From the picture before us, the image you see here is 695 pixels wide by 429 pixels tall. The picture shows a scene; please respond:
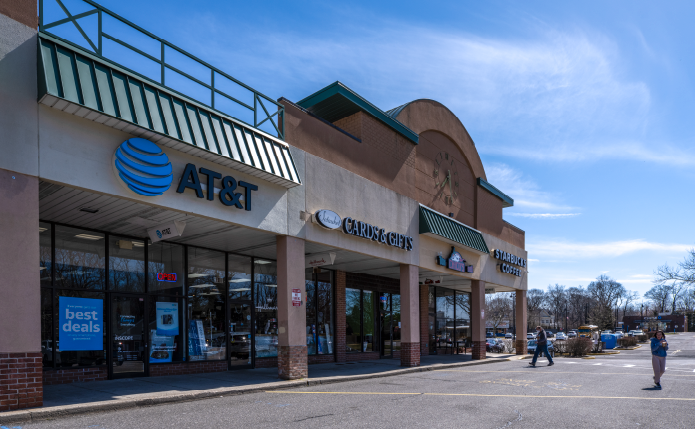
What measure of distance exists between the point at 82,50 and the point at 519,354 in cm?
2767

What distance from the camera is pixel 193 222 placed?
1304cm

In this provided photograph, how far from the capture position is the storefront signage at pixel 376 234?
16750 millimetres

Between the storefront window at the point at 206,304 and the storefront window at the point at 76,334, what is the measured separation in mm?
2823

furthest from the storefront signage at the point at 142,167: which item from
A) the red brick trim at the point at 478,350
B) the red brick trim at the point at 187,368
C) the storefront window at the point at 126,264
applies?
the red brick trim at the point at 478,350

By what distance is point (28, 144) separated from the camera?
915 cm

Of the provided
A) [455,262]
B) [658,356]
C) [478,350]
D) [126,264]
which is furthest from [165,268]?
[478,350]

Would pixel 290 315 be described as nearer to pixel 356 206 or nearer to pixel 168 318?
pixel 168 318

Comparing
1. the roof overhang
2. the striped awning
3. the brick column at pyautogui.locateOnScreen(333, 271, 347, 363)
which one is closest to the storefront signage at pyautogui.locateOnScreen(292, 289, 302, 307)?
the striped awning

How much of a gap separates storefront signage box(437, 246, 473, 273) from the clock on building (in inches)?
107

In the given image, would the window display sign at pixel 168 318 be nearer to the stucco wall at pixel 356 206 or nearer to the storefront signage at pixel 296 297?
the storefront signage at pixel 296 297

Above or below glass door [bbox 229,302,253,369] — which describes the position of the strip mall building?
above

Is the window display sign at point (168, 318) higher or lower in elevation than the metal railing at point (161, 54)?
lower

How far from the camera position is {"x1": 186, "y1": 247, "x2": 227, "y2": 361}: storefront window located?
15.6 metres

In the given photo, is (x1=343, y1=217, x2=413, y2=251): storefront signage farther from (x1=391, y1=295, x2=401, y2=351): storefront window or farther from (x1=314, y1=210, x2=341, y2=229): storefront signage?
(x1=391, y1=295, x2=401, y2=351): storefront window
